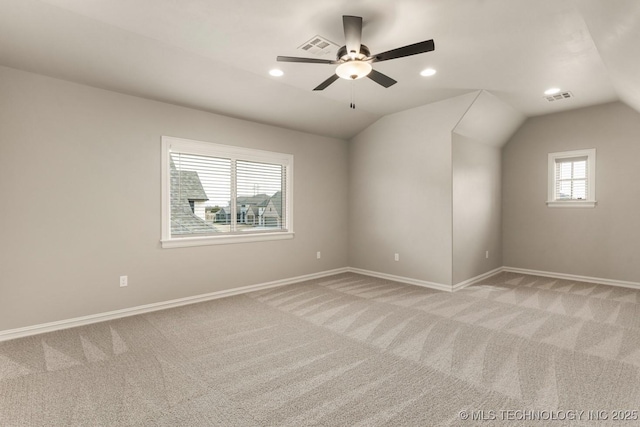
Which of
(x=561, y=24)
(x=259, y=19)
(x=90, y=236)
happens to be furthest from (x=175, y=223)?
(x=561, y=24)

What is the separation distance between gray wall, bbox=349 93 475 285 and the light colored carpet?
1.16 meters

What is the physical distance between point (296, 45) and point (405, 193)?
3157 mm

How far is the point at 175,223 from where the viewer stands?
169 inches

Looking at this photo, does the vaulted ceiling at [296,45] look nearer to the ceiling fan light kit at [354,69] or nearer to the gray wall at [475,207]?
the ceiling fan light kit at [354,69]

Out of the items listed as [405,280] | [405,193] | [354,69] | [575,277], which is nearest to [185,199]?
[354,69]

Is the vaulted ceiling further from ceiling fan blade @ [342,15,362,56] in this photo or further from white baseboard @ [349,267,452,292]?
white baseboard @ [349,267,452,292]

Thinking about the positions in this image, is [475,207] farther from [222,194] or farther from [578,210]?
[222,194]

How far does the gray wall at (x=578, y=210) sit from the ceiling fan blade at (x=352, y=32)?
4943 millimetres

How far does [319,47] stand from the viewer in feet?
10.4

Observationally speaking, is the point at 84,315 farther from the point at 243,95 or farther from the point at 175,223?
the point at 243,95

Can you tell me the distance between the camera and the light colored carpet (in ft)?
6.72

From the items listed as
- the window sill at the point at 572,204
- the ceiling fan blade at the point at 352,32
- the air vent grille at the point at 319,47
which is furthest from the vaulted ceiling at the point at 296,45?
the window sill at the point at 572,204

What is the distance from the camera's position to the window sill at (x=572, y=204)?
533 centimetres

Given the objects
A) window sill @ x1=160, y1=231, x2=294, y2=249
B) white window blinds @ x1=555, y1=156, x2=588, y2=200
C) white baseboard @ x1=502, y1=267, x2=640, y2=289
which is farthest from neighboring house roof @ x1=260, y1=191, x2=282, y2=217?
white window blinds @ x1=555, y1=156, x2=588, y2=200
